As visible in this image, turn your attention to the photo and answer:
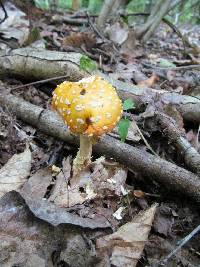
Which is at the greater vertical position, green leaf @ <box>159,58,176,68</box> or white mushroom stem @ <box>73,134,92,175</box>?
green leaf @ <box>159,58,176,68</box>

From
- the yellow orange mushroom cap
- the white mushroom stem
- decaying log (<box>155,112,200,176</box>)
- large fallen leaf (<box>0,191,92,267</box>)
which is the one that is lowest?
large fallen leaf (<box>0,191,92,267</box>)

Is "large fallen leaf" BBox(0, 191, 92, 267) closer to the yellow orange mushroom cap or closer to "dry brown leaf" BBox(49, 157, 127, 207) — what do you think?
"dry brown leaf" BBox(49, 157, 127, 207)

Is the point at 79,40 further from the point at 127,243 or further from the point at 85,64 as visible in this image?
the point at 127,243

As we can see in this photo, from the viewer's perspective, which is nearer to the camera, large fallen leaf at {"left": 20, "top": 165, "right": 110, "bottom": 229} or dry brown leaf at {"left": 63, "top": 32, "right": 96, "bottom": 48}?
large fallen leaf at {"left": 20, "top": 165, "right": 110, "bottom": 229}

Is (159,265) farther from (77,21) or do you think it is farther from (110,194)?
(77,21)

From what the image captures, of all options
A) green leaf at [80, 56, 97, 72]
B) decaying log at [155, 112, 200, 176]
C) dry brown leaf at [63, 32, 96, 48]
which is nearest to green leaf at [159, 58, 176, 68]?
dry brown leaf at [63, 32, 96, 48]

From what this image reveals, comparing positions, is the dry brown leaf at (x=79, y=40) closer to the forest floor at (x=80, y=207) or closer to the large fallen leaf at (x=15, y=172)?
the forest floor at (x=80, y=207)
